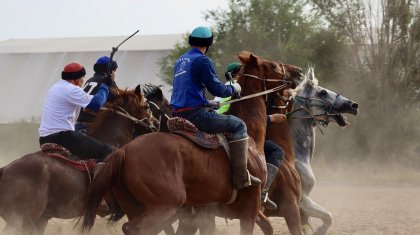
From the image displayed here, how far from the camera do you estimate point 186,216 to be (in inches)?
364

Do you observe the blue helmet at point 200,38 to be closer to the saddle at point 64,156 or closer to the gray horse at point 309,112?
the saddle at point 64,156

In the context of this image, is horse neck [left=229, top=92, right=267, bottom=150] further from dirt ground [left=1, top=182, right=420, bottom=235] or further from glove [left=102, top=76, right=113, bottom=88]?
dirt ground [left=1, top=182, right=420, bottom=235]

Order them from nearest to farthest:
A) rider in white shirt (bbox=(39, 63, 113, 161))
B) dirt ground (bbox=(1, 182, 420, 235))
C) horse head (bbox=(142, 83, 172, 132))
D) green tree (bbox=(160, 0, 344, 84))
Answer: rider in white shirt (bbox=(39, 63, 113, 161)), horse head (bbox=(142, 83, 172, 132)), dirt ground (bbox=(1, 182, 420, 235)), green tree (bbox=(160, 0, 344, 84))

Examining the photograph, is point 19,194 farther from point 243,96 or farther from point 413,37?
point 413,37

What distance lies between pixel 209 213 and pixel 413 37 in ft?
70.6

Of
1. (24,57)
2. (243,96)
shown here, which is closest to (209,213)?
(243,96)

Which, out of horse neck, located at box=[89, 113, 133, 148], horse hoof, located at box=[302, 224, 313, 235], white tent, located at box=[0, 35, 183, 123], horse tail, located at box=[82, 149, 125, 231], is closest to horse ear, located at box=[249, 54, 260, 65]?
horse neck, located at box=[89, 113, 133, 148]

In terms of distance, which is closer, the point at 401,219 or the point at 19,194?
the point at 19,194

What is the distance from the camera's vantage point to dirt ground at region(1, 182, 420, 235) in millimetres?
12258

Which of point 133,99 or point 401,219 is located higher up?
point 133,99

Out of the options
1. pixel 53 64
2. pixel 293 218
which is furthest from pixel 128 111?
pixel 53 64

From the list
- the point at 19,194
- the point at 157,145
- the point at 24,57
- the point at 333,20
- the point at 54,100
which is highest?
the point at 157,145

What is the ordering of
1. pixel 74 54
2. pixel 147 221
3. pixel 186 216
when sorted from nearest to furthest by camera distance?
1. pixel 147 221
2. pixel 186 216
3. pixel 74 54

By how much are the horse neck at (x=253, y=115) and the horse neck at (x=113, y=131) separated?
1.44 metres
